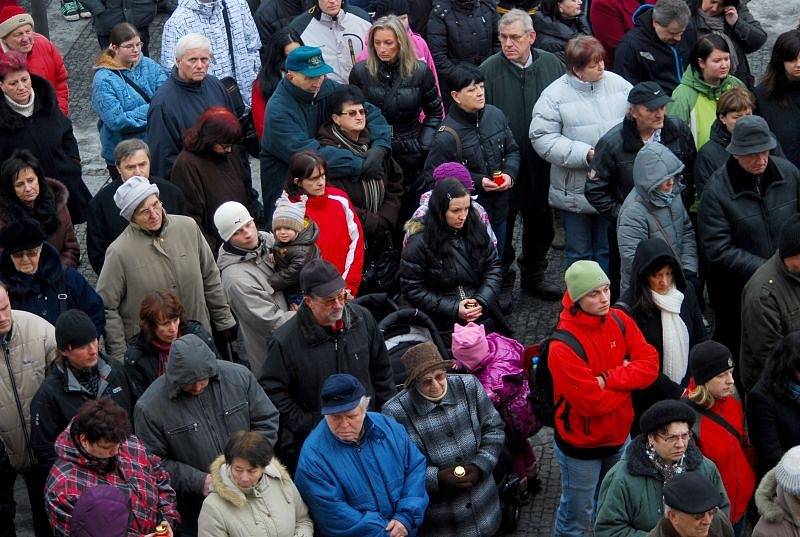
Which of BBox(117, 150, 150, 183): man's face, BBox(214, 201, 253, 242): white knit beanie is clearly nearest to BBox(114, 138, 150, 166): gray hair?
BBox(117, 150, 150, 183): man's face

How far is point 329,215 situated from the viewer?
9.87m

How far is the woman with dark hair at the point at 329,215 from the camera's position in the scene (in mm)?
9734

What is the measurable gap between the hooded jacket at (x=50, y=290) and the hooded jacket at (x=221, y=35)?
3.24m

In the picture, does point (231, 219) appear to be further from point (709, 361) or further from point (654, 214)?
point (709, 361)

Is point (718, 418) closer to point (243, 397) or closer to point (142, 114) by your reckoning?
point (243, 397)

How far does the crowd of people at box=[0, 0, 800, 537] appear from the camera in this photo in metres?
7.73

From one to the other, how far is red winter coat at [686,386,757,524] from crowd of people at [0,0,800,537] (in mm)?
19

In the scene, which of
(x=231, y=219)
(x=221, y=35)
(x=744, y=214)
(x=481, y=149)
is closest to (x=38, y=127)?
(x=221, y=35)

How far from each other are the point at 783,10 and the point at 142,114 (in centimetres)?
834

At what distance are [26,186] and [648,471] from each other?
4.74 metres

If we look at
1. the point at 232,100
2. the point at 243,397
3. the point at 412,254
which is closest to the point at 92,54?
the point at 232,100

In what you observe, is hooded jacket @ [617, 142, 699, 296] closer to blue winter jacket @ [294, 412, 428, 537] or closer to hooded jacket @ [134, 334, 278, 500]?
blue winter jacket @ [294, 412, 428, 537]

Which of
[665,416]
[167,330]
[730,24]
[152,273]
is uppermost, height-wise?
[665,416]

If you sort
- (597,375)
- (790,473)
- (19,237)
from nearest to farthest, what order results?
(790,473)
(597,375)
(19,237)
